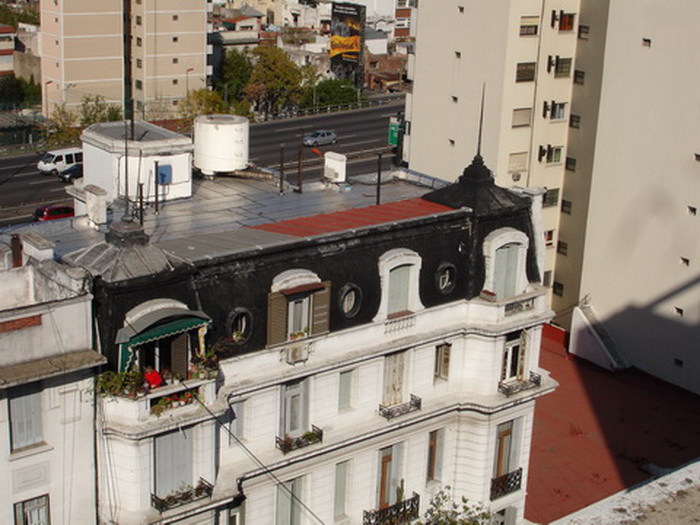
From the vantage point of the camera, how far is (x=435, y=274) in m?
47.4

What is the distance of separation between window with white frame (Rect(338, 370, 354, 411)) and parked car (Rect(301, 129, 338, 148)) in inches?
3583

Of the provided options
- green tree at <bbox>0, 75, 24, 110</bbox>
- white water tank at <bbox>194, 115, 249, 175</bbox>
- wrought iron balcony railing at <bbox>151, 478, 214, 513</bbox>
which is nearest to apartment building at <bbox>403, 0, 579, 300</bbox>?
white water tank at <bbox>194, 115, 249, 175</bbox>

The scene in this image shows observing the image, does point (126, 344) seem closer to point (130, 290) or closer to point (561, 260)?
point (130, 290)

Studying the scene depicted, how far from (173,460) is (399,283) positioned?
12.1 metres

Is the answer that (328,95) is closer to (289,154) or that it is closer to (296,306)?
(289,154)

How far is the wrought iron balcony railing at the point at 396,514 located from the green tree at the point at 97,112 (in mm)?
96165

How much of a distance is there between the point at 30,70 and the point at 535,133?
324 feet

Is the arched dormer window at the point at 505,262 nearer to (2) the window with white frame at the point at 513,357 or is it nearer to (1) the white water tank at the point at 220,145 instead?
(2) the window with white frame at the point at 513,357

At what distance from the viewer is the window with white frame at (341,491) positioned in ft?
151

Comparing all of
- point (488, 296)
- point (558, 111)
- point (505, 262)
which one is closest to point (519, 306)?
point (488, 296)

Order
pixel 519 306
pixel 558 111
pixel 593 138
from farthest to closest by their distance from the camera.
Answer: pixel 558 111
pixel 593 138
pixel 519 306

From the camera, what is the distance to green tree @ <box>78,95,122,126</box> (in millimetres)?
136250

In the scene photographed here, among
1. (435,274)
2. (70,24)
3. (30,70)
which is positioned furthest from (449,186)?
(30,70)

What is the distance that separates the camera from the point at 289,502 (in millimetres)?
44562
